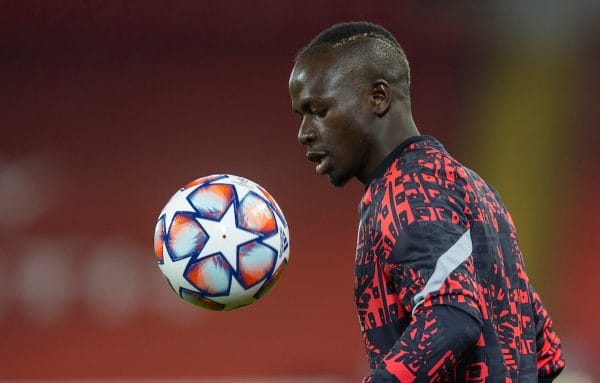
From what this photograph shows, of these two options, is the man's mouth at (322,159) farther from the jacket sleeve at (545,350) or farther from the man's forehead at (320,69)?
the jacket sleeve at (545,350)

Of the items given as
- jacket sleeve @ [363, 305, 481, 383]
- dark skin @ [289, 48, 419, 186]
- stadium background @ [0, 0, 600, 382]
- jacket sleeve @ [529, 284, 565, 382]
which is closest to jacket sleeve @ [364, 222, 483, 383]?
jacket sleeve @ [363, 305, 481, 383]

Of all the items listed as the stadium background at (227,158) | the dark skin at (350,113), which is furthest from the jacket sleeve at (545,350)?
the stadium background at (227,158)

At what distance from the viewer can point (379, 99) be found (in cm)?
211

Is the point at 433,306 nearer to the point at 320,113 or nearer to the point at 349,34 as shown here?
the point at 320,113

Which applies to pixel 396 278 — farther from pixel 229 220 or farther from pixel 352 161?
pixel 229 220

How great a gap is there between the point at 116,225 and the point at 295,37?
60.8 inches

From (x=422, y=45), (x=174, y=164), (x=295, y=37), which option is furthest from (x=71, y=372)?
(x=422, y=45)

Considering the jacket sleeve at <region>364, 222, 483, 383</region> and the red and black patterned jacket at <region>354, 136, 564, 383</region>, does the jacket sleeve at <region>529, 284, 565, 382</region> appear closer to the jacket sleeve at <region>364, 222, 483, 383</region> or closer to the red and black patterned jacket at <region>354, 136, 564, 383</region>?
the red and black patterned jacket at <region>354, 136, 564, 383</region>

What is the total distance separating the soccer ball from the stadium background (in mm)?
3134

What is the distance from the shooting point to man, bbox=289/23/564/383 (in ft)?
5.78

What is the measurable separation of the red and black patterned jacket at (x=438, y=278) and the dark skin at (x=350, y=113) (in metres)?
0.07

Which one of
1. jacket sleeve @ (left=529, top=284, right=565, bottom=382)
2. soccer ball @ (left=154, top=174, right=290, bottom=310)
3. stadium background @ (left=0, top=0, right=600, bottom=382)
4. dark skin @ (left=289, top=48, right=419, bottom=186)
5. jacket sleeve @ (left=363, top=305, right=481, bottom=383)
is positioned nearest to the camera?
jacket sleeve @ (left=363, top=305, right=481, bottom=383)

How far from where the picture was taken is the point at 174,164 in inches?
214

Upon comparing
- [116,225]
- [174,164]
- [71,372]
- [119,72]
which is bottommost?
[71,372]
